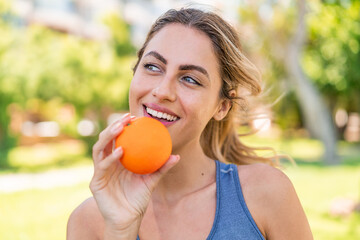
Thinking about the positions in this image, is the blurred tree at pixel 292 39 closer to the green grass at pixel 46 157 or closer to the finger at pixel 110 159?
the green grass at pixel 46 157

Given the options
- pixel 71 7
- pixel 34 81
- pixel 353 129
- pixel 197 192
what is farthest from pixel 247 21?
pixel 71 7

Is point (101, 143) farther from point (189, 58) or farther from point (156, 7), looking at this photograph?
point (156, 7)

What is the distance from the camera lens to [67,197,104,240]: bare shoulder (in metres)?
2.36

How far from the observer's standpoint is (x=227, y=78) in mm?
2576

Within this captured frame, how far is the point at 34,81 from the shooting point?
539 inches

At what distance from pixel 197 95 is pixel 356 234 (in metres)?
4.62

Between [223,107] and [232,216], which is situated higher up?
[223,107]

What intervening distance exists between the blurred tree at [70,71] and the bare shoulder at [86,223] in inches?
437

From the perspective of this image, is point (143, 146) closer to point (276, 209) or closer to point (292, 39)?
point (276, 209)

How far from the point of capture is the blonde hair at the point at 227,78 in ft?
8.08

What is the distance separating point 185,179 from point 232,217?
41 cm

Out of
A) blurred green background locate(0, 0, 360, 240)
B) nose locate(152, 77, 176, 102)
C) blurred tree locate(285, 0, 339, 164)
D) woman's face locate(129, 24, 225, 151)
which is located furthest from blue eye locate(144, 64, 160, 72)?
blurred tree locate(285, 0, 339, 164)

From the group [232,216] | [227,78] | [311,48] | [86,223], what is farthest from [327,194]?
[311,48]

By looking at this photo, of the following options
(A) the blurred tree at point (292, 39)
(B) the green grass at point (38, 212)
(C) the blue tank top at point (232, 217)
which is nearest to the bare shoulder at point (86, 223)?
(C) the blue tank top at point (232, 217)
